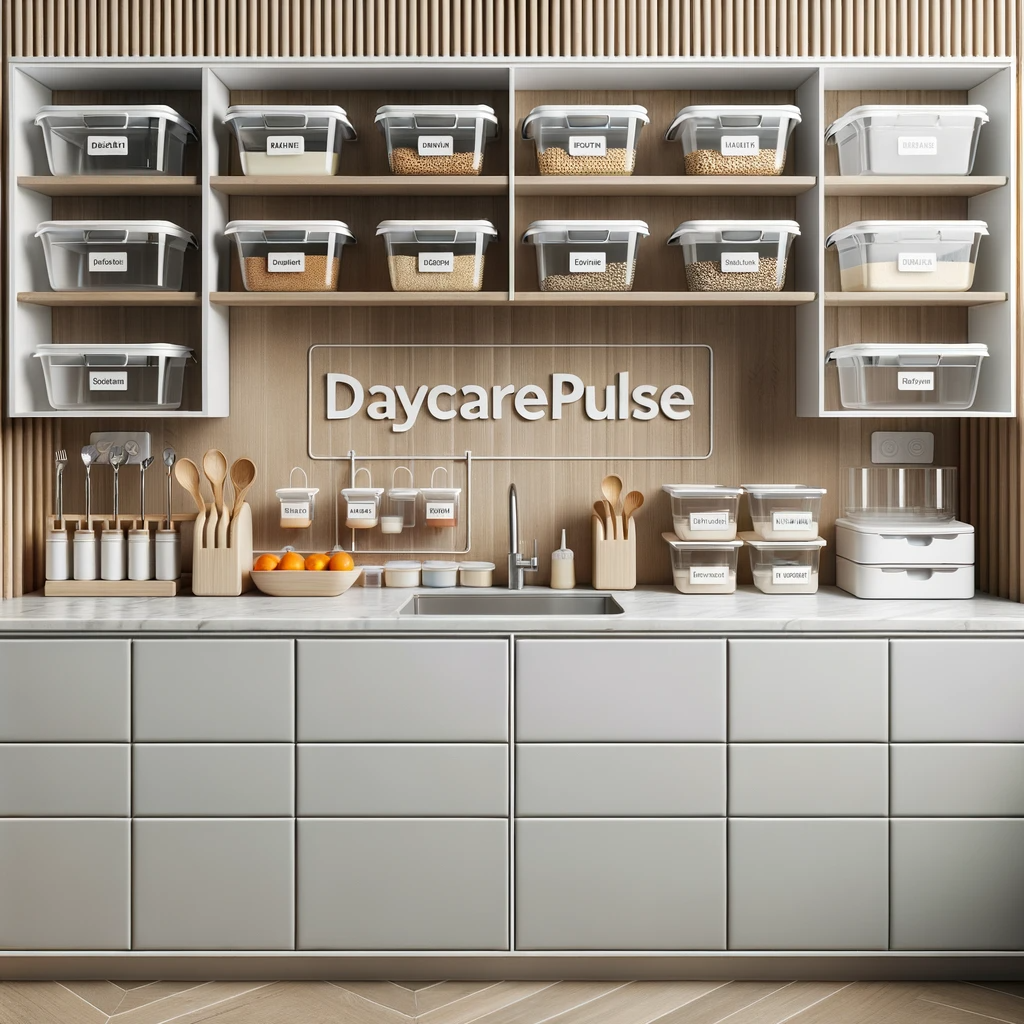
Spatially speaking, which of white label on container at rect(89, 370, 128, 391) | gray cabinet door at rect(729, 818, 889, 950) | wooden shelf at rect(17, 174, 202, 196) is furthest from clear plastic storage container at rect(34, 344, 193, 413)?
gray cabinet door at rect(729, 818, 889, 950)

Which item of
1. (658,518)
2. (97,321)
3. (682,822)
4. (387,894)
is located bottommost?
(387,894)

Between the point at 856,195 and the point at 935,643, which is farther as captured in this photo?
the point at 856,195

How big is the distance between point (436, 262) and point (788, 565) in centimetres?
137

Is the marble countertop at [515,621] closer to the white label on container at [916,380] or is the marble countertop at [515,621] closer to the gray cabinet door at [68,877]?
the gray cabinet door at [68,877]

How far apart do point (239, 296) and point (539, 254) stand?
2.91 ft

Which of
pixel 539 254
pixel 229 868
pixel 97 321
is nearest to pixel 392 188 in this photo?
pixel 539 254

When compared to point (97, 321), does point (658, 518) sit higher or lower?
lower

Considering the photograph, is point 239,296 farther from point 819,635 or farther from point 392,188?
point 819,635

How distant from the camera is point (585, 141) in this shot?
286cm

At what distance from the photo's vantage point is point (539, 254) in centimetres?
289

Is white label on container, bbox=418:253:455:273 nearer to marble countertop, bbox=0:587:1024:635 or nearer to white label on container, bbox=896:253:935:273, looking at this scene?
marble countertop, bbox=0:587:1024:635

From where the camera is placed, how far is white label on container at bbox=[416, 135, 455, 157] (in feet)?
9.39

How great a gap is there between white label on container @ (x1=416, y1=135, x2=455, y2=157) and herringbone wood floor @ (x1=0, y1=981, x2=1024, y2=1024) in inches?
90.8

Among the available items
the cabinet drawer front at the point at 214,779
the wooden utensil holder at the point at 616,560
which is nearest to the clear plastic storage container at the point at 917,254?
the wooden utensil holder at the point at 616,560
